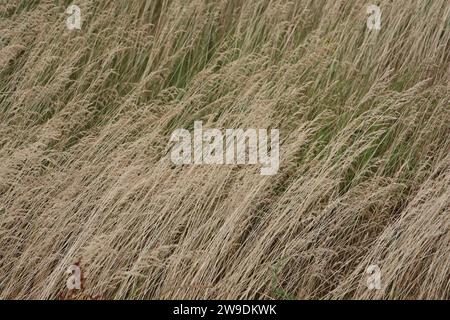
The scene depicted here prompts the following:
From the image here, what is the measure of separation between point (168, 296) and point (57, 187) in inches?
40.8

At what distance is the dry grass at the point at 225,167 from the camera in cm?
471

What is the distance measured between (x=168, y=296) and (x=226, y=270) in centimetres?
34

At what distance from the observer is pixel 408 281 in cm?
471

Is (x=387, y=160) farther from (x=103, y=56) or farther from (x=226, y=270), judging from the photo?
(x=103, y=56)

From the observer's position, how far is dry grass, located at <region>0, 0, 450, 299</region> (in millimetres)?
4715

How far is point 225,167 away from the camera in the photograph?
4.98 m

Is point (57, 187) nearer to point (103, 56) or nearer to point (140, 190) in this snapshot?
point (140, 190)

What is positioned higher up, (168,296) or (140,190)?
(140,190)

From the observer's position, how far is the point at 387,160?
17.0 ft
